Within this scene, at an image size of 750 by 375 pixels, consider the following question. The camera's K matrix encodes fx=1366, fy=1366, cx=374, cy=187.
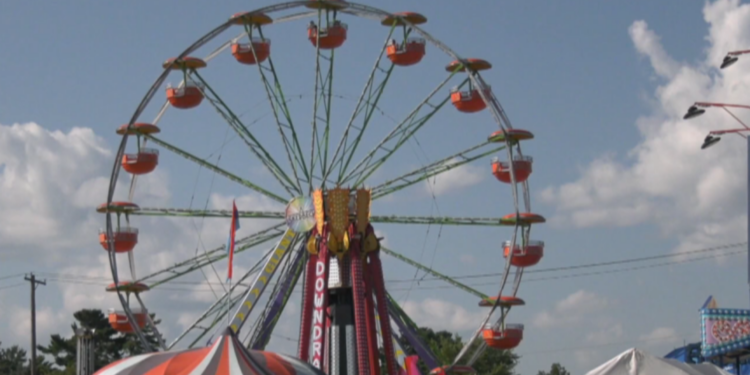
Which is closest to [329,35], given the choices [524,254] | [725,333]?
[524,254]

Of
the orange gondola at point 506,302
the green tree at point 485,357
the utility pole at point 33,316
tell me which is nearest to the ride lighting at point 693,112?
the orange gondola at point 506,302

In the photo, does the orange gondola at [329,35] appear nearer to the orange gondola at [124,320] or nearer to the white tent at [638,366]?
the orange gondola at [124,320]

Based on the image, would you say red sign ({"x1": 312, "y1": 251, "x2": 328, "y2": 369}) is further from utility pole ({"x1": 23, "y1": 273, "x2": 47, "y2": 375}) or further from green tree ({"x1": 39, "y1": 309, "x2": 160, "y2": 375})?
green tree ({"x1": 39, "y1": 309, "x2": 160, "y2": 375})

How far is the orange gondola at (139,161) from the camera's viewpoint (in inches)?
1599

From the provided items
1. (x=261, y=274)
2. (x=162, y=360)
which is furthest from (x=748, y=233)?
(x=261, y=274)

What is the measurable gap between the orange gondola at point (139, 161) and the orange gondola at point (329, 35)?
6.00 metres

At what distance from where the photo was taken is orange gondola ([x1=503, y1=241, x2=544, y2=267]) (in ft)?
130

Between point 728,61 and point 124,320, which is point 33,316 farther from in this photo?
point 728,61

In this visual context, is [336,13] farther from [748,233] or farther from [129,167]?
[748,233]

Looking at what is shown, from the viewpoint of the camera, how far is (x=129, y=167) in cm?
4059

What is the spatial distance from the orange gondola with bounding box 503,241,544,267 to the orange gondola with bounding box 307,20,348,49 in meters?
7.89

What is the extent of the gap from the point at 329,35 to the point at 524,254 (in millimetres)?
8759

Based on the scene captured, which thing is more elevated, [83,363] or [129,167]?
[129,167]

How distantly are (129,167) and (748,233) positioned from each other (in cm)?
2076
